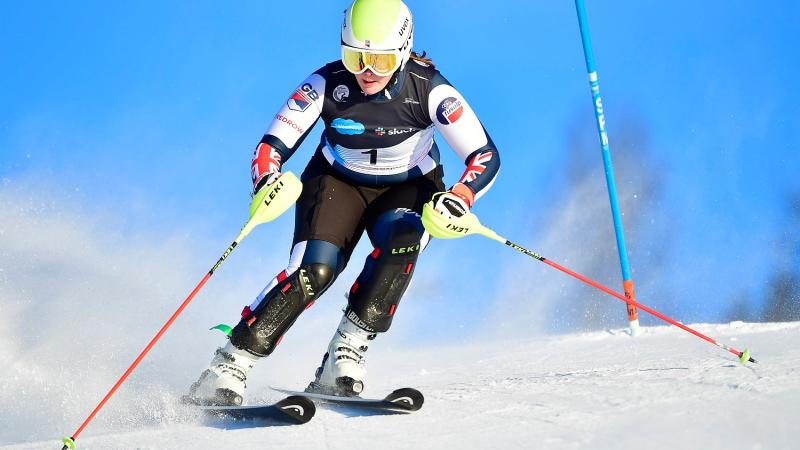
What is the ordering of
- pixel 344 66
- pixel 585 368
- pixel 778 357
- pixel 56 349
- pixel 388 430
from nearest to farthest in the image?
pixel 388 430 → pixel 778 357 → pixel 344 66 → pixel 585 368 → pixel 56 349

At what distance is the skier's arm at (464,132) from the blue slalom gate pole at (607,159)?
8.88 ft

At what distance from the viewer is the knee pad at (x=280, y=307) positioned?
16.8 feet

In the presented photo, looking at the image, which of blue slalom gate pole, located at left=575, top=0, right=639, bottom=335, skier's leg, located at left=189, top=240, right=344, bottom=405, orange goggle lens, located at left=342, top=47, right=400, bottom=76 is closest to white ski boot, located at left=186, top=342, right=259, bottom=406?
skier's leg, located at left=189, top=240, right=344, bottom=405

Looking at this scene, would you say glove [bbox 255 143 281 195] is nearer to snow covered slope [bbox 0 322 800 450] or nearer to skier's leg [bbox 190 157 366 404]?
skier's leg [bbox 190 157 366 404]

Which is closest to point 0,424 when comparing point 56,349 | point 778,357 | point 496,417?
point 56,349

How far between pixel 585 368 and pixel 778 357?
1275 mm

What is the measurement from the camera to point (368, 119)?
18.0 ft

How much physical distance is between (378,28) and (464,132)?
0.86m

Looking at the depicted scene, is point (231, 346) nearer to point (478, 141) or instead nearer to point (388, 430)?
point (388, 430)

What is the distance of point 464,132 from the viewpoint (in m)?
5.52

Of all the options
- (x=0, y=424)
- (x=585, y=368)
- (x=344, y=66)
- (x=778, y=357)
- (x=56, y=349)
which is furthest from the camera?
(x=56, y=349)

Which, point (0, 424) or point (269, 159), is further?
point (0, 424)

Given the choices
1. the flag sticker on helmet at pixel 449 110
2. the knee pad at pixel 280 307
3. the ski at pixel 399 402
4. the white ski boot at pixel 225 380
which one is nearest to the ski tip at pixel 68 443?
the white ski boot at pixel 225 380

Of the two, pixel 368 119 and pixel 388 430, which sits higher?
pixel 368 119
